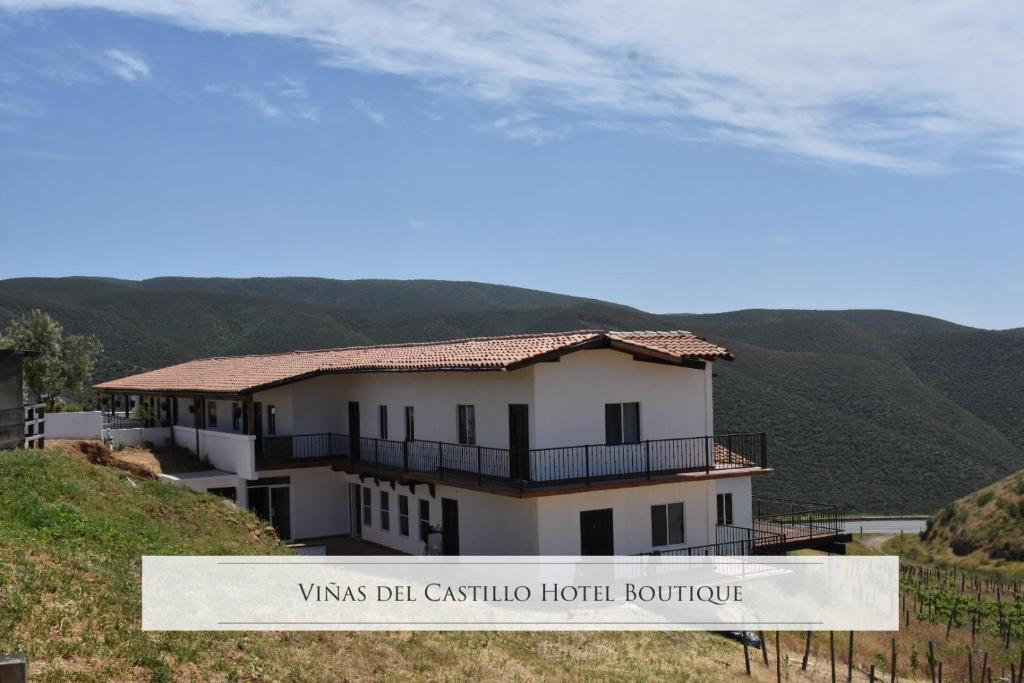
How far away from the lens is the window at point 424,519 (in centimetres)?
2431

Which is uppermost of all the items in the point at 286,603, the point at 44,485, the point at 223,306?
the point at 223,306

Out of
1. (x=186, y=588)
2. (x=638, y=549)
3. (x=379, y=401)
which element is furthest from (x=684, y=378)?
(x=186, y=588)

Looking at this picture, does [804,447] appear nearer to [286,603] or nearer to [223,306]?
[286,603]

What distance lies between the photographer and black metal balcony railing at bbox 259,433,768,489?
67.8 ft

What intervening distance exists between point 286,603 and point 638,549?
1060cm

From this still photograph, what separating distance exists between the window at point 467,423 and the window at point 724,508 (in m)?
7.32

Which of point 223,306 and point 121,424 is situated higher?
point 223,306

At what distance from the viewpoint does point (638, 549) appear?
21828mm

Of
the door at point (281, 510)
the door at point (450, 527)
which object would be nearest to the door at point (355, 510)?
the door at point (281, 510)

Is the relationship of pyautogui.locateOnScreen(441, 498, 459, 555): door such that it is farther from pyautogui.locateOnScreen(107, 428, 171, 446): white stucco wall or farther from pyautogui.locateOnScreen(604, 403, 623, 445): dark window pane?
pyautogui.locateOnScreen(107, 428, 171, 446): white stucco wall

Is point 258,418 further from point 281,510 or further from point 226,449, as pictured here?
point 281,510

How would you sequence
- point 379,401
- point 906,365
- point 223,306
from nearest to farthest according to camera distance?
point 379,401, point 906,365, point 223,306

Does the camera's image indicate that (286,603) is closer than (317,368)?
Yes

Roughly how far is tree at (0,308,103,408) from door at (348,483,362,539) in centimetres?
2013
